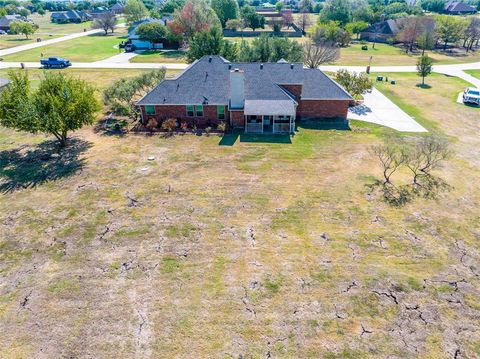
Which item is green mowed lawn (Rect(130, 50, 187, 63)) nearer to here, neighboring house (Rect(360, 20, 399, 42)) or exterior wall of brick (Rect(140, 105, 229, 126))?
exterior wall of brick (Rect(140, 105, 229, 126))

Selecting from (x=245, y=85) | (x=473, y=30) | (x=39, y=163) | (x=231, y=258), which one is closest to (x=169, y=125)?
(x=245, y=85)

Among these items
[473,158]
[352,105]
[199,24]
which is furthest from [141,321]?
[199,24]

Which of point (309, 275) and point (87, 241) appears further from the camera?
point (87, 241)

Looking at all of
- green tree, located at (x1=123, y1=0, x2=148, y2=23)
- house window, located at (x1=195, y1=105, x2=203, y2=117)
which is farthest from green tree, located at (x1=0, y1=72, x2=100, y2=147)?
green tree, located at (x1=123, y1=0, x2=148, y2=23)

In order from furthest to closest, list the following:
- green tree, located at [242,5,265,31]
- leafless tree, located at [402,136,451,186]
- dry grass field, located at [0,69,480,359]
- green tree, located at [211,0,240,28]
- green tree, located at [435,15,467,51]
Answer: green tree, located at [242,5,265,31], green tree, located at [211,0,240,28], green tree, located at [435,15,467,51], leafless tree, located at [402,136,451,186], dry grass field, located at [0,69,480,359]

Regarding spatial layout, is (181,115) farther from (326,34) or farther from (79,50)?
(79,50)

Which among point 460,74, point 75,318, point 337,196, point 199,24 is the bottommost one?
point 75,318

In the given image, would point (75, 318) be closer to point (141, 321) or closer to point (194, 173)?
point (141, 321)
